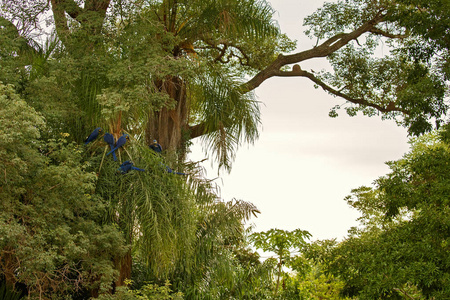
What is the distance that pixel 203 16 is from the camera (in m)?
11.3

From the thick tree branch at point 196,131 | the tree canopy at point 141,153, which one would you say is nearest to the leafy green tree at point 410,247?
the tree canopy at point 141,153

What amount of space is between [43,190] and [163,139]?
14.9ft

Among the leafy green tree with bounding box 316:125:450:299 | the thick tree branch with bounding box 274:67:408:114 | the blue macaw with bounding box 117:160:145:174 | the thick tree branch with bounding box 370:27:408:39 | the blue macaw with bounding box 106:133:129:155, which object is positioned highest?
the thick tree branch with bounding box 370:27:408:39

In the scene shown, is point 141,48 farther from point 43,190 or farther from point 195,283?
point 195,283

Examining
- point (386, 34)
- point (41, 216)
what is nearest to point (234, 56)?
point (386, 34)

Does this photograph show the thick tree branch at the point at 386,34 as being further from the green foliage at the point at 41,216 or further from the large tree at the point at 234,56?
the green foliage at the point at 41,216

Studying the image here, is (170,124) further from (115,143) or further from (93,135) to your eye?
(93,135)

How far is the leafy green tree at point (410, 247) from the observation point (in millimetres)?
6504

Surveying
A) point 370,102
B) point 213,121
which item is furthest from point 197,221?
point 370,102

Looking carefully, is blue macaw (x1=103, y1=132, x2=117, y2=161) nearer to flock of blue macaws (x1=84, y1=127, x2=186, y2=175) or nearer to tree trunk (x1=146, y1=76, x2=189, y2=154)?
flock of blue macaws (x1=84, y1=127, x2=186, y2=175)

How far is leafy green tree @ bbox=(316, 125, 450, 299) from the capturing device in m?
6.50

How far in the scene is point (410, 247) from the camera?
6.79 m

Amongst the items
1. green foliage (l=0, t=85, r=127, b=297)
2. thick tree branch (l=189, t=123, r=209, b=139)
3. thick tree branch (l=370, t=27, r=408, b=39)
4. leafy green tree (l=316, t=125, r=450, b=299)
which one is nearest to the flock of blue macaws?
green foliage (l=0, t=85, r=127, b=297)

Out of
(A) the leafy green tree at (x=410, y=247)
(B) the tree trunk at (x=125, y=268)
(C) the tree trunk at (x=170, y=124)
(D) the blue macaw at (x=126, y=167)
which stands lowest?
(B) the tree trunk at (x=125, y=268)
